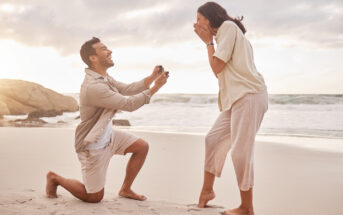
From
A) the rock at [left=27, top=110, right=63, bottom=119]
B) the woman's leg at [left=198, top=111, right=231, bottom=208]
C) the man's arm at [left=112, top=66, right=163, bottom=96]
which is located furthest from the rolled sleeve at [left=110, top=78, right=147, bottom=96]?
the rock at [left=27, top=110, right=63, bottom=119]

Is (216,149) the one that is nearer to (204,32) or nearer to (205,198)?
(205,198)

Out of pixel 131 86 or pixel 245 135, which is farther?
pixel 131 86

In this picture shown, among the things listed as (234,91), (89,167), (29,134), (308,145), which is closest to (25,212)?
(89,167)

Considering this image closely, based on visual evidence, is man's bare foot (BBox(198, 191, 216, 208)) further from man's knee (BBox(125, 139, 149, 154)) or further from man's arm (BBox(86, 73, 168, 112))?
man's arm (BBox(86, 73, 168, 112))

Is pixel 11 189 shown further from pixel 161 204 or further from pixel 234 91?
pixel 234 91

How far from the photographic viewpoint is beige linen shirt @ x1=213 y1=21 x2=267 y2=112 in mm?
2678

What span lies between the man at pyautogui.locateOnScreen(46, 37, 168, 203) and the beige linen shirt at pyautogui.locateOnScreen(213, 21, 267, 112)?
0.72 metres

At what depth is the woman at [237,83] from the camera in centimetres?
269

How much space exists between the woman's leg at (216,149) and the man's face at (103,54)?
1.18 meters

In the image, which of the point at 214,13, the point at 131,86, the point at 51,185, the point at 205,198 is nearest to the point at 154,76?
the point at 131,86

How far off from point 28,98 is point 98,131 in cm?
1529

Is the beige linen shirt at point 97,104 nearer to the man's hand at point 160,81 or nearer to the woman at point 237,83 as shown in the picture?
the man's hand at point 160,81

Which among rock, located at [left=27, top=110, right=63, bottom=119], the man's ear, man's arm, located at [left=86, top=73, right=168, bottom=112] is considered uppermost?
the man's ear

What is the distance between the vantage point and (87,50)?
10.7ft
